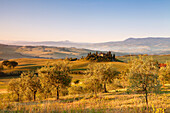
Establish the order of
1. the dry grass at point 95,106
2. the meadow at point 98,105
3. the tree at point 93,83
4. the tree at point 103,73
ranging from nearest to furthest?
1. the dry grass at point 95,106
2. the meadow at point 98,105
3. the tree at point 93,83
4. the tree at point 103,73

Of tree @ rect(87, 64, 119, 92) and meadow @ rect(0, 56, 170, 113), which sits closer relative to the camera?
meadow @ rect(0, 56, 170, 113)

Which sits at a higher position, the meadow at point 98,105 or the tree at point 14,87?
the meadow at point 98,105

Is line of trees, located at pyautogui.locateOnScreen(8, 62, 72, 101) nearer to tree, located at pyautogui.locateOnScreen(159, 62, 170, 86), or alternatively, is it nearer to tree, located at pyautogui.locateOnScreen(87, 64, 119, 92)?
tree, located at pyautogui.locateOnScreen(87, 64, 119, 92)

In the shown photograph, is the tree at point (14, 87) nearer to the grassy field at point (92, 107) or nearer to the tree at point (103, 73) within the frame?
the tree at point (103, 73)

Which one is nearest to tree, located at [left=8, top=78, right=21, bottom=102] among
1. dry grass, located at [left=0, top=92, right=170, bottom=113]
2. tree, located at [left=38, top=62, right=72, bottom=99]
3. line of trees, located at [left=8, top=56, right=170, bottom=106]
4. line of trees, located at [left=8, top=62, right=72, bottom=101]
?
line of trees, located at [left=8, top=56, right=170, bottom=106]

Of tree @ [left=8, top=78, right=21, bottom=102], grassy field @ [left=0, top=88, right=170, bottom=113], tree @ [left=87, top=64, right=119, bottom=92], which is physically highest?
grassy field @ [left=0, top=88, right=170, bottom=113]

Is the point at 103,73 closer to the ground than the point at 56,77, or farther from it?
closer to the ground

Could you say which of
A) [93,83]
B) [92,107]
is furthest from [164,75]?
[92,107]

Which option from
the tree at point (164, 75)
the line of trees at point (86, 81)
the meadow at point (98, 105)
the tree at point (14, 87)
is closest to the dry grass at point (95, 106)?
the meadow at point (98, 105)

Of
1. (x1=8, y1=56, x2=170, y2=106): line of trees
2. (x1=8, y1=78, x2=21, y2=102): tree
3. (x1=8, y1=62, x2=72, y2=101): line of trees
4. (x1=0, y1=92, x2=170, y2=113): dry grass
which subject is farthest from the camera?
(x1=8, y1=78, x2=21, y2=102): tree

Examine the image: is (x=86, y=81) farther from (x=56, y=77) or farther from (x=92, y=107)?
(x=92, y=107)

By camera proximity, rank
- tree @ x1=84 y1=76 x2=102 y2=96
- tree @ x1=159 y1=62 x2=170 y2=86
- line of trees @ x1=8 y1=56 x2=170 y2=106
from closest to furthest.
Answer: line of trees @ x1=8 y1=56 x2=170 y2=106, tree @ x1=84 y1=76 x2=102 y2=96, tree @ x1=159 y1=62 x2=170 y2=86

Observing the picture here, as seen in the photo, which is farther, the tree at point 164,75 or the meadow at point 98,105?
the tree at point 164,75

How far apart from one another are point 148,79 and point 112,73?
2948 centimetres
